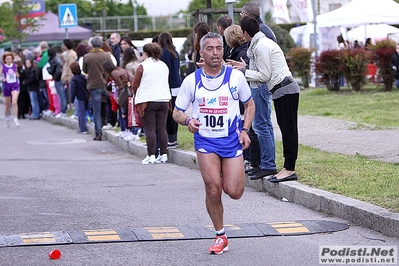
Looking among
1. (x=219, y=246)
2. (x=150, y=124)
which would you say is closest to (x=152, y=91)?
(x=150, y=124)

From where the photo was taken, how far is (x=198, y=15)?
14.3 m

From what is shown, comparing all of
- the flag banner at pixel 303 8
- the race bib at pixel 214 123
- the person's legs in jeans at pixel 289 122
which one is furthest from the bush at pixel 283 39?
the race bib at pixel 214 123

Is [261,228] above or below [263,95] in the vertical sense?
below

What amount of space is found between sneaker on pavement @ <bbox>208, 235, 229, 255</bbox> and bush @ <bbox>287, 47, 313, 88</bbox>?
20.4 meters

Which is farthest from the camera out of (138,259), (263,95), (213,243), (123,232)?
(263,95)

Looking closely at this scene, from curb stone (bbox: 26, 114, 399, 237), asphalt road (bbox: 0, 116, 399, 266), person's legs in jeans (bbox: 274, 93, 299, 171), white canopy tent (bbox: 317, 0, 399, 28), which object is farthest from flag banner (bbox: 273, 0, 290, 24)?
person's legs in jeans (bbox: 274, 93, 299, 171)

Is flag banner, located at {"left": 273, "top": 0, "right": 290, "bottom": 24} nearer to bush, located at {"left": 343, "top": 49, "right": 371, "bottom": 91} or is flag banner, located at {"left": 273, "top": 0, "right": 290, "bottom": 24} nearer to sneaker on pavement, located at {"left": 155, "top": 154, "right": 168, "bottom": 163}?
bush, located at {"left": 343, "top": 49, "right": 371, "bottom": 91}

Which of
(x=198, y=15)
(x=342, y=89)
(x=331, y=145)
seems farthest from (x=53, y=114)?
(x=331, y=145)

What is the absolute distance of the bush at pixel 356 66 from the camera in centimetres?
2406

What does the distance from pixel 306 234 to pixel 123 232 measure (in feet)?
5.43

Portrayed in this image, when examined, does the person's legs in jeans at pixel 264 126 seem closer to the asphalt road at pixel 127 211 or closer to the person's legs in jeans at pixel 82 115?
the asphalt road at pixel 127 211

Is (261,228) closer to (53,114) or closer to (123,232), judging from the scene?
(123,232)

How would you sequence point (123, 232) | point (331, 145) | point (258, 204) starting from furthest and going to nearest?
point (331, 145), point (258, 204), point (123, 232)

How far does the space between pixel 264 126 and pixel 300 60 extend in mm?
17212
